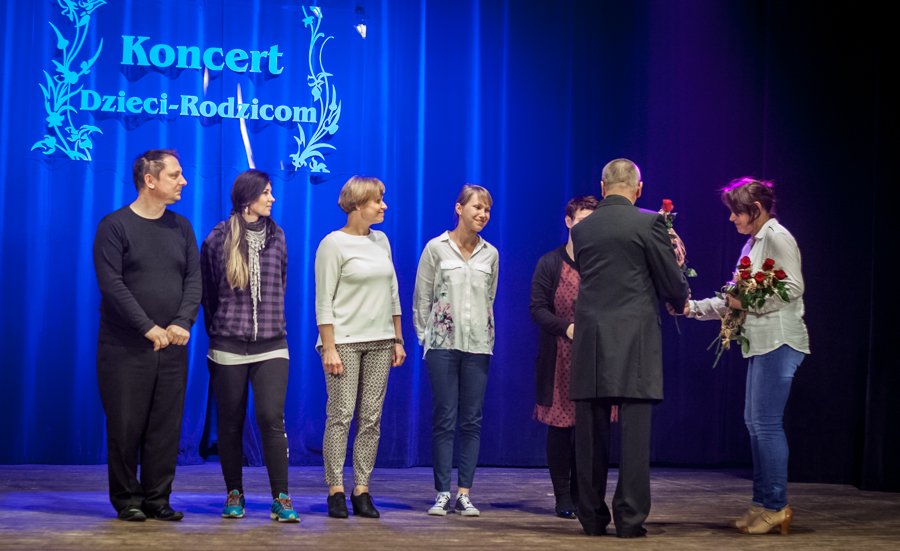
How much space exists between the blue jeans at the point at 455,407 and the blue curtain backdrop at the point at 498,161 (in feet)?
5.49

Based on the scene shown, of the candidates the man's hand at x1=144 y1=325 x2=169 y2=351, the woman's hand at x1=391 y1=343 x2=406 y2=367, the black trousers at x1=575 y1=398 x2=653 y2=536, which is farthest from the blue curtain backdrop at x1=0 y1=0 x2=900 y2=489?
the black trousers at x1=575 y1=398 x2=653 y2=536

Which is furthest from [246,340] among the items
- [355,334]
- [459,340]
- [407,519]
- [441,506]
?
[441,506]

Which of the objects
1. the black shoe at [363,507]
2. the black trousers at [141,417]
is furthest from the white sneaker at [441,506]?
the black trousers at [141,417]

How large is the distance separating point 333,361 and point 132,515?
102 centimetres

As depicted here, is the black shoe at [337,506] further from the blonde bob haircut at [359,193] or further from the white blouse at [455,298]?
the blonde bob haircut at [359,193]

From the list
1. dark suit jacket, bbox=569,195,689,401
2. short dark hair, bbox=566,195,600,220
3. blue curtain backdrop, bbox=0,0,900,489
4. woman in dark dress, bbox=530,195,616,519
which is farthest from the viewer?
blue curtain backdrop, bbox=0,0,900,489

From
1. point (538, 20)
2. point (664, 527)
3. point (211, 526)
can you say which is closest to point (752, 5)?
point (538, 20)

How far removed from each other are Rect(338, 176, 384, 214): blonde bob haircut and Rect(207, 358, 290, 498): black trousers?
0.77 metres

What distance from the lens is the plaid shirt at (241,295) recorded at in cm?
333

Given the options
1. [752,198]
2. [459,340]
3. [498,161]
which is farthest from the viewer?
[498,161]

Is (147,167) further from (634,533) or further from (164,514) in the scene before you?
(634,533)

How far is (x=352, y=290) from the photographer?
11.5 feet

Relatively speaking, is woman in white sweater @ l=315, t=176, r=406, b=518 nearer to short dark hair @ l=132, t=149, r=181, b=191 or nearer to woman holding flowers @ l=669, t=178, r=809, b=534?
short dark hair @ l=132, t=149, r=181, b=191

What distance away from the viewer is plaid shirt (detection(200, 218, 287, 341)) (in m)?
3.33
